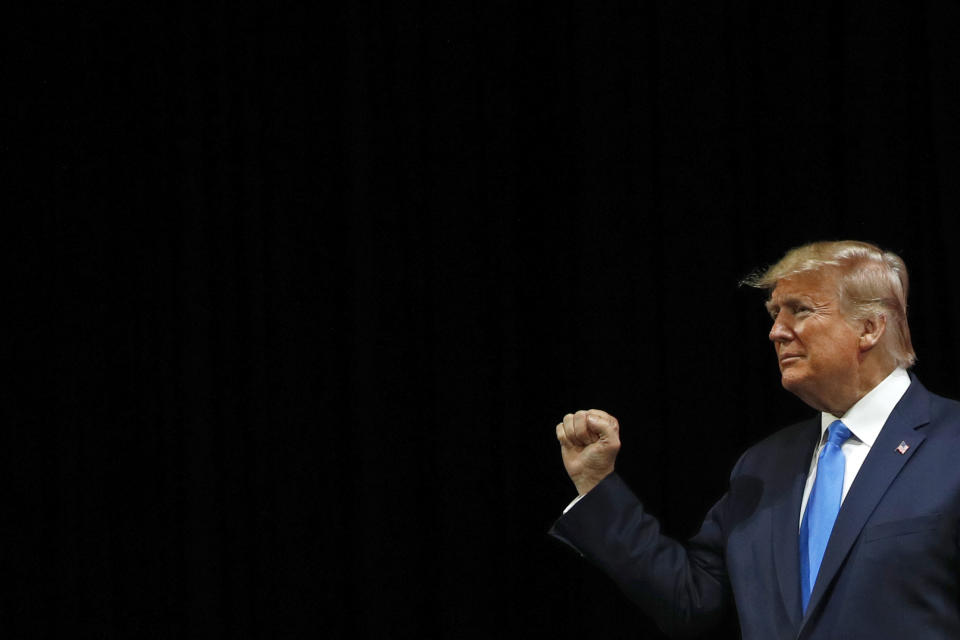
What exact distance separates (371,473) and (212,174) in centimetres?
84

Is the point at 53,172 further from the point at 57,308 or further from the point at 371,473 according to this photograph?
the point at 371,473

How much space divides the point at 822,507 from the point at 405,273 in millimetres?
1138

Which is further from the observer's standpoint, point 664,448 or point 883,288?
point 664,448

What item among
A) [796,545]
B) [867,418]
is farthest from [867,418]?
[796,545]

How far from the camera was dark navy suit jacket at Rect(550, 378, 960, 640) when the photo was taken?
173cm

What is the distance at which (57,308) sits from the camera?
276 centimetres

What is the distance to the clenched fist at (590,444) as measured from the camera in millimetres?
2053

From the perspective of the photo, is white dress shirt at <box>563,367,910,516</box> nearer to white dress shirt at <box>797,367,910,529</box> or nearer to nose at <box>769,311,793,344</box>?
white dress shirt at <box>797,367,910,529</box>

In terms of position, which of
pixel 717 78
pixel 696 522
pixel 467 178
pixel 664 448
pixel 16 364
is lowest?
pixel 696 522

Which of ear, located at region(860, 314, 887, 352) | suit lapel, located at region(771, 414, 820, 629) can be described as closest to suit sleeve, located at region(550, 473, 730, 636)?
suit lapel, located at region(771, 414, 820, 629)

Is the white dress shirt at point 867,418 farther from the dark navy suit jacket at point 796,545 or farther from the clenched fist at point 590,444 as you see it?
the clenched fist at point 590,444

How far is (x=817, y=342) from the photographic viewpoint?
1.96 metres

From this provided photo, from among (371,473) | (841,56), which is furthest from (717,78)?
(371,473)

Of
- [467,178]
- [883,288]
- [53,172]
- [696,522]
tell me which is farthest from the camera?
[53,172]
